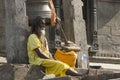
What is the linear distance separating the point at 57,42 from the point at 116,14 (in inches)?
127

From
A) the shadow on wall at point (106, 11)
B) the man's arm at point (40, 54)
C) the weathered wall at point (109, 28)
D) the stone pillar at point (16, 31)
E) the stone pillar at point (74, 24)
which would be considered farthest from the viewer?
the shadow on wall at point (106, 11)

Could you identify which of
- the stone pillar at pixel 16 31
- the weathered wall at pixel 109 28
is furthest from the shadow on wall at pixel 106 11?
the stone pillar at pixel 16 31

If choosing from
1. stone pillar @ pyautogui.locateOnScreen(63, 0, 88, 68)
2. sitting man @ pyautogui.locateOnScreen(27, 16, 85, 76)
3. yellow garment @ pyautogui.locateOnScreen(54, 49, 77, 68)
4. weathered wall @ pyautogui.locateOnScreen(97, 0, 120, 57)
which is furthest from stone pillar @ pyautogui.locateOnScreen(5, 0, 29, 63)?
weathered wall @ pyautogui.locateOnScreen(97, 0, 120, 57)

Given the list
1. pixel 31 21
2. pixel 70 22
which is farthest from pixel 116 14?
pixel 31 21

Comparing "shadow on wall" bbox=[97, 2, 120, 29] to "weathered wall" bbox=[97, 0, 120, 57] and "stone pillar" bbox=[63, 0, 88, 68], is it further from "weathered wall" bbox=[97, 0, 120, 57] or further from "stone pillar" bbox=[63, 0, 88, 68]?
"stone pillar" bbox=[63, 0, 88, 68]

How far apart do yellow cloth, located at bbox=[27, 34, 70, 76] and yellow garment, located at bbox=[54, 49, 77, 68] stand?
2.35 feet

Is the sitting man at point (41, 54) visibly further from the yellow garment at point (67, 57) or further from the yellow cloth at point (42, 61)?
the yellow garment at point (67, 57)

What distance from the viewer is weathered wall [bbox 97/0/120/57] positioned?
23016 millimetres

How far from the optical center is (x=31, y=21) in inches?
535

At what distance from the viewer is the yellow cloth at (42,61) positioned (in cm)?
1248

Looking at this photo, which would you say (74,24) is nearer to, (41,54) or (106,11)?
(41,54)

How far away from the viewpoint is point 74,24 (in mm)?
15094

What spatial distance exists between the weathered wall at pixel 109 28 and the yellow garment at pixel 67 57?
9155mm

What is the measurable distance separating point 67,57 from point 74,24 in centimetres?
169
